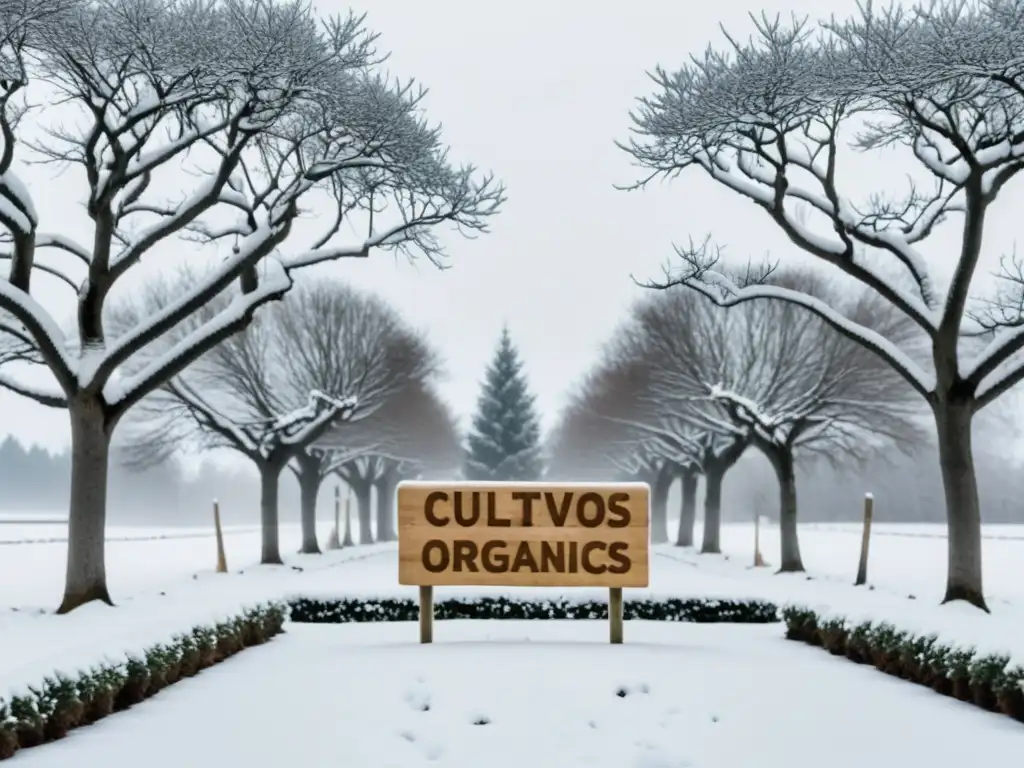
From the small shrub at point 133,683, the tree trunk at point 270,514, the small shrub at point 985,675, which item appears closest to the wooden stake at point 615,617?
the small shrub at point 985,675

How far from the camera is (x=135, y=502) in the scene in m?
120

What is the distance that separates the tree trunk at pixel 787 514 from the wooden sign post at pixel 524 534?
15490 millimetres

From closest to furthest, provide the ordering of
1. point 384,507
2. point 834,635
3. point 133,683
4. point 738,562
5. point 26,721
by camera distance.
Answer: point 26,721, point 133,683, point 834,635, point 738,562, point 384,507

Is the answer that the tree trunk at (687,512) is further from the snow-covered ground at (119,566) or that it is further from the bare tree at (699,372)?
the snow-covered ground at (119,566)

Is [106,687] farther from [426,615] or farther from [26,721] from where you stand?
[426,615]

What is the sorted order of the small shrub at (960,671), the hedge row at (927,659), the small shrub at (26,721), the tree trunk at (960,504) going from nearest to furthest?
the small shrub at (26,721) < the hedge row at (927,659) < the small shrub at (960,671) < the tree trunk at (960,504)

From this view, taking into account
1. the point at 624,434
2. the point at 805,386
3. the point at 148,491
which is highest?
the point at 805,386

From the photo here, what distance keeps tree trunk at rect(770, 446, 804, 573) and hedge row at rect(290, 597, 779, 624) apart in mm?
8556

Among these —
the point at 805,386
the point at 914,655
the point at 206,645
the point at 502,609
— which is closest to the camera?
the point at 914,655

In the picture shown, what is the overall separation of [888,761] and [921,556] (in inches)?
1226

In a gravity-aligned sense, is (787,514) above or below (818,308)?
below

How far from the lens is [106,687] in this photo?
9.57 metres

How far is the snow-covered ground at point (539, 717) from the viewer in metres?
8.24

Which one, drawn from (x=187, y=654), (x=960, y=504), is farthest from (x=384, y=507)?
(x=187, y=654)
